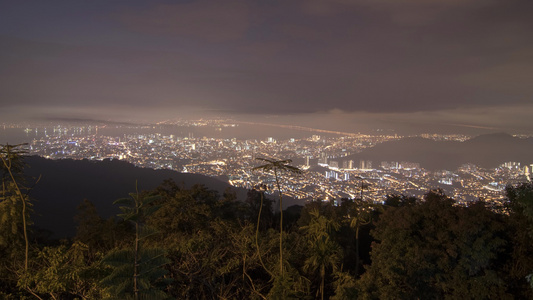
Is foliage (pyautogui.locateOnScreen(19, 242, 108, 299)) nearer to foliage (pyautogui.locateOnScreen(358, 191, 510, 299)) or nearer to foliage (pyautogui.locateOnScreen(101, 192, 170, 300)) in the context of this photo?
foliage (pyautogui.locateOnScreen(101, 192, 170, 300))

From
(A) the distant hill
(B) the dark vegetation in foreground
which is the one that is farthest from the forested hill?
(A) the distant hill

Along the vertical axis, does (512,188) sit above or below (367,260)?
above

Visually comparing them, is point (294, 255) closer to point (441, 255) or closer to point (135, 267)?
point (441, 255)

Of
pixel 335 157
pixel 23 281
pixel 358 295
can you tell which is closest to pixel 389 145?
pixel 335 157

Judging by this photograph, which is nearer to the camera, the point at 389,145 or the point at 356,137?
the point at 389,145

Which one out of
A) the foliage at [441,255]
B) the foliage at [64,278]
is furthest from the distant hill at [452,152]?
the foliage at [64,278]

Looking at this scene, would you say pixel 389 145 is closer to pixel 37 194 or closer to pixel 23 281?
pixel 37 194
